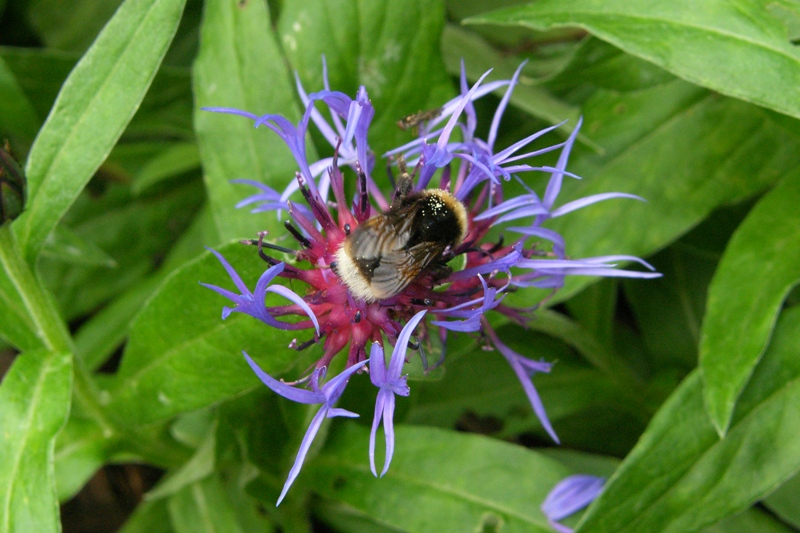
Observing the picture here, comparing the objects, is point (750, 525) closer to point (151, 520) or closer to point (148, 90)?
point (151, 520)

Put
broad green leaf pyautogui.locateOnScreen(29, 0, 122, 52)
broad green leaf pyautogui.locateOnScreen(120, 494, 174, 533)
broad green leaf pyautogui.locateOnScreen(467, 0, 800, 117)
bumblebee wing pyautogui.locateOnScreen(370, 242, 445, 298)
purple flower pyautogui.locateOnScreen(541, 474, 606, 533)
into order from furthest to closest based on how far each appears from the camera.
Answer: broad green leaf pyautogui.locateOnScreen(29, 0, 122, 52) < broad green leaf pyautogui.locateOnScreen(120, 494, 174, 533) < purple flower pyautogui.locateOnScreen(541, 474, 606, 533) < broad green leaf pyautogui.locateOnScreen(467, 0, 800, 117) < bumblebee wing pyautogui.locateOnScreen(370, 242, 445, 298)

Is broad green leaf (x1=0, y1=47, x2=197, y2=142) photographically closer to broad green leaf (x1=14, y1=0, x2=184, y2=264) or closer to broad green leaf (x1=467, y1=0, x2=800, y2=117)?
broad green leaf (x1=14, y1=0, x2=184, y2=264)

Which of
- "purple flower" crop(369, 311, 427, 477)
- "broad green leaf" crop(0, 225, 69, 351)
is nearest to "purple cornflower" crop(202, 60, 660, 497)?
"purple flower" crop(369, 311, 427, 477)

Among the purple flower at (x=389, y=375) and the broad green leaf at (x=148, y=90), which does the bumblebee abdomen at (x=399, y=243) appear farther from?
the broad green leaf at (x=148, y=90)

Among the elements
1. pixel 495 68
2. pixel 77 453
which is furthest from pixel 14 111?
pixel 495 68

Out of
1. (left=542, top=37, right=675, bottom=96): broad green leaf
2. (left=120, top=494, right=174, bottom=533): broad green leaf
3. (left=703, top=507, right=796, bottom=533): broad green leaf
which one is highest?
(left=542, top=37, right=675, bottom=96): broad green leaf

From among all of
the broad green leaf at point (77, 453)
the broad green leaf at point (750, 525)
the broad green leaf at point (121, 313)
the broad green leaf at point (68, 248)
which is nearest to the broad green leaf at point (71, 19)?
the broad green leaf at point (121, 313)

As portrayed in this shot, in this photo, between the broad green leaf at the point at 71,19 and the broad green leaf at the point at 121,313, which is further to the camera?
the broad green leaf at the point at 71,19
